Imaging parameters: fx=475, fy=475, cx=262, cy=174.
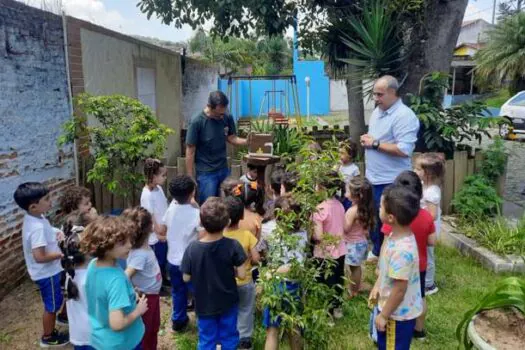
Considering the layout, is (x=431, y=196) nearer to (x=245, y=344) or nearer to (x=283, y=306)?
(x=283, y=306)

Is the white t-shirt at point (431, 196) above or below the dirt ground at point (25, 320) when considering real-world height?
above

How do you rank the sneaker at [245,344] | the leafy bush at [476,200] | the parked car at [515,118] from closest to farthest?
1. the sneaker at [245,344]
2. the leafy bush at [476,200]
3. the parked car at [515,118]

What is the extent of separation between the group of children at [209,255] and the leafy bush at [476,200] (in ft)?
5.92

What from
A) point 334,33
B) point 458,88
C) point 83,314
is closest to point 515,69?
point 458,88

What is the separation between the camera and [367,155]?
4508mm

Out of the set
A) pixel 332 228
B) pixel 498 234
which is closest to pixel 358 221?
pixel 332 228

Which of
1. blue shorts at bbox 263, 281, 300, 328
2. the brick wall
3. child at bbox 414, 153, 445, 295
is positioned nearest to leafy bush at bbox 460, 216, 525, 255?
child at bbox 414, 153, 445, 295

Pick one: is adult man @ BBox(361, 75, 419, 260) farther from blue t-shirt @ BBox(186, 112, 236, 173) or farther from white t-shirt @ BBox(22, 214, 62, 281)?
white t-shirt @ BBox(22, 214, 62, 281)

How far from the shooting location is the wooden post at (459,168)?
6133 mm

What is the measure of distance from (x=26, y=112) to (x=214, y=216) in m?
2.65

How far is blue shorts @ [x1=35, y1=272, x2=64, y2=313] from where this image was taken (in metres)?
3.38

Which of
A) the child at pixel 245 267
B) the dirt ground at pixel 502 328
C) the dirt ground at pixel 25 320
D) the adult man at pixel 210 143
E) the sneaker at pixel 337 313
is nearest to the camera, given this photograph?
the dirt ground at pixel 502 328

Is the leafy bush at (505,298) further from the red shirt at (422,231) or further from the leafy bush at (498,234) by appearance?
the leafy bush at (498,234)

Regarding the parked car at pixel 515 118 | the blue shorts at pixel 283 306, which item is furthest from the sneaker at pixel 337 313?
the parked car at pixel 515 118
